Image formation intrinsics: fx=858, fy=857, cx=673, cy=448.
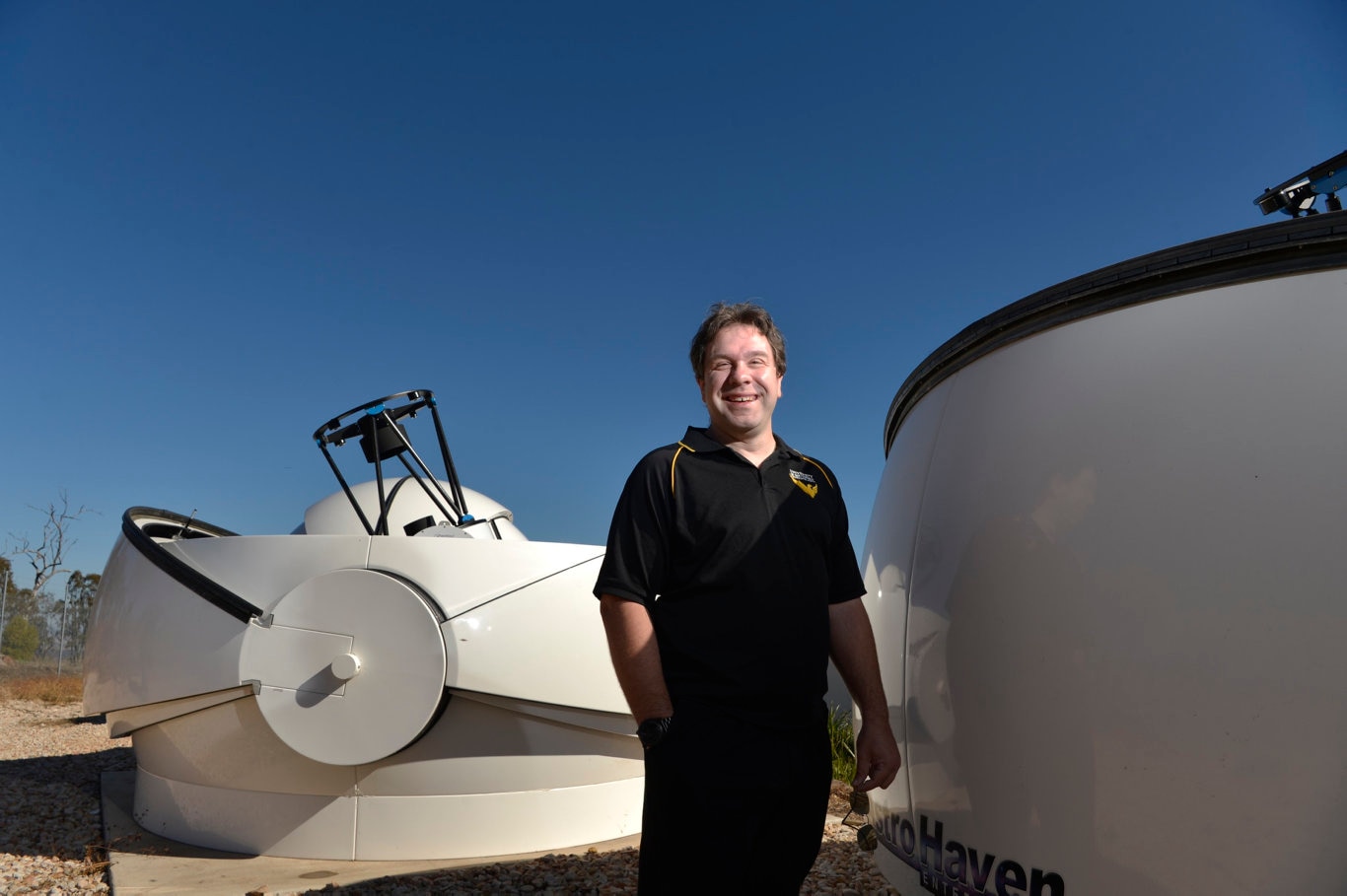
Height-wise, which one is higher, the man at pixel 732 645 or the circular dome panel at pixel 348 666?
the man at pixel 732 645

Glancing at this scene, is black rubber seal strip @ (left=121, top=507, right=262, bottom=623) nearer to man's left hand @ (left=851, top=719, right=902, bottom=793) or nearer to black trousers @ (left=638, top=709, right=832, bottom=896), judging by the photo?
black trousers @ (left=638, top=709, right=832, bottom=896)

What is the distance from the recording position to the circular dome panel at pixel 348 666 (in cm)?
456

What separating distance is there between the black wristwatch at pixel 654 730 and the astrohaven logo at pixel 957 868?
0.73 metres

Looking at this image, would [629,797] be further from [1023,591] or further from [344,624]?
[1023,591]

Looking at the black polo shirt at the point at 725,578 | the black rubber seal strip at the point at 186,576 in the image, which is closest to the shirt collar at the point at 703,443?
the black polo shirt at the point at 725,578

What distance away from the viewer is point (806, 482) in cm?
221

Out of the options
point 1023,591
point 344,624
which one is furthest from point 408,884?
point 1023,591

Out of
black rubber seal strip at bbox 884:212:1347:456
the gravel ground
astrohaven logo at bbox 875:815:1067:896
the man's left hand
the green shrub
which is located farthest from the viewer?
the green shrub

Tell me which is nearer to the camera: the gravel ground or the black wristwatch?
the black wristwatch

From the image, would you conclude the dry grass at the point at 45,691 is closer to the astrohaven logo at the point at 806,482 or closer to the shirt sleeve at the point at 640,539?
the shirt sleeve at the point at 640,539

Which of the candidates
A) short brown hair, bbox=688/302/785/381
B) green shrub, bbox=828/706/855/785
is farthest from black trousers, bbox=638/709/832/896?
green shrub, bbox=828/706/855/785

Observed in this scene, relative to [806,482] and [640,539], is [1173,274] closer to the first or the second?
[806,482]

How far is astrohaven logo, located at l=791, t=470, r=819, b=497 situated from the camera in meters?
2.18

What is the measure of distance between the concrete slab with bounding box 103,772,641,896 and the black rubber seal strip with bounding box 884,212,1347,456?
3990 millimetres
